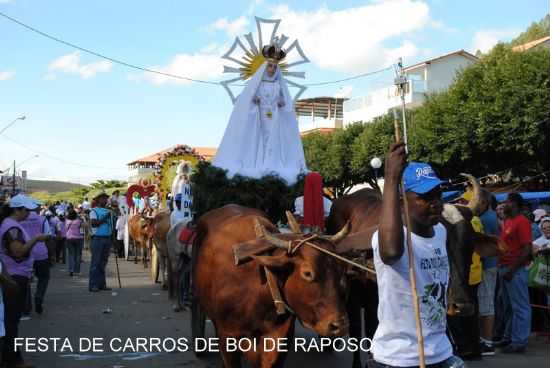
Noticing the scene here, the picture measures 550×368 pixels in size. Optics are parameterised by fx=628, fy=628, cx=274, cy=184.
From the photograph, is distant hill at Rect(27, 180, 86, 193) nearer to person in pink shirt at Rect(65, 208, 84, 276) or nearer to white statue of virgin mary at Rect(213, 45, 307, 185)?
person in pink shirt at Rect(65, 208, 84, 276)

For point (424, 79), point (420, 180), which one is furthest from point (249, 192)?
point (424, 79)

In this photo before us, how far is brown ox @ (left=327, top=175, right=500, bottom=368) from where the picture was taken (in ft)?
13.6

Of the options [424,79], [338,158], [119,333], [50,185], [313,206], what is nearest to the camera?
[313,206]

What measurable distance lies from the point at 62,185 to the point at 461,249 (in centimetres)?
→ 11166

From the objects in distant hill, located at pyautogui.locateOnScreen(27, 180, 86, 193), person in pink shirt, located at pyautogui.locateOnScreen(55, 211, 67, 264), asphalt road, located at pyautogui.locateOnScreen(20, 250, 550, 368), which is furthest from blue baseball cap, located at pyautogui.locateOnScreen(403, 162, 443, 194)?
distant hill, located at pyautogui.locateOnScreen(27, 180, 86, 193)

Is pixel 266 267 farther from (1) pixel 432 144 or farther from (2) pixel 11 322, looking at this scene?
(1) pixel 432 144

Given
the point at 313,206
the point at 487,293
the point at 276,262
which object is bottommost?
the point at 487,293

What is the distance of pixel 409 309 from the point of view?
316cm

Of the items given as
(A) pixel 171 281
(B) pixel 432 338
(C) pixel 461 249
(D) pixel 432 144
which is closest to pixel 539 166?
(D) pixel 432 144

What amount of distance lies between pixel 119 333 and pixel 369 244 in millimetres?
5882

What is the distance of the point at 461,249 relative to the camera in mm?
4742

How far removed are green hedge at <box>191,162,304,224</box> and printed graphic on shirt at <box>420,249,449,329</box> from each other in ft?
14.0

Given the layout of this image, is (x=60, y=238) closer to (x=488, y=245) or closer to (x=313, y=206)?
(x=313, y=206)

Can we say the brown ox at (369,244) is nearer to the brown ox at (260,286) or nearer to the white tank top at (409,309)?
the brown ox at (260,286)
